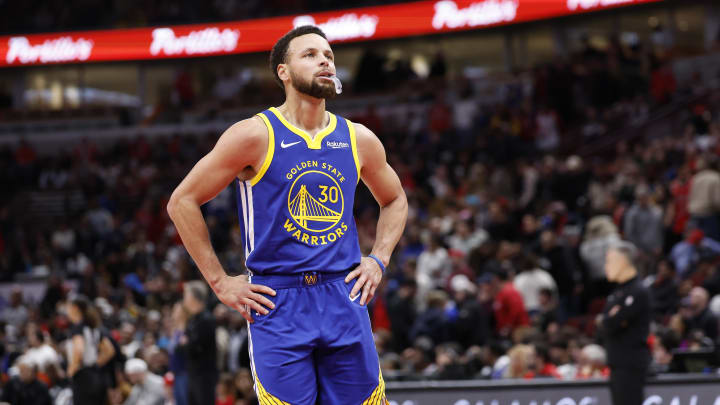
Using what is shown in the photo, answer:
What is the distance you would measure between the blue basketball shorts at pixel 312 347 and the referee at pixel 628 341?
3.91 m

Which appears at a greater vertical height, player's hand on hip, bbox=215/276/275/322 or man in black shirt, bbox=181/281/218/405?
player's hand on hip, bbox=215/276/275/322

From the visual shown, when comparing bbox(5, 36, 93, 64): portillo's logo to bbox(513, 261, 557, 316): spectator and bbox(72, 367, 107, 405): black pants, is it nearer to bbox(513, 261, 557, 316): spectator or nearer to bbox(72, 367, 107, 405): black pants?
bbox(513, 261, 557, 316): spectator

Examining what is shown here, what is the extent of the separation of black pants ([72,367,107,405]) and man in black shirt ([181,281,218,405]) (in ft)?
2.58

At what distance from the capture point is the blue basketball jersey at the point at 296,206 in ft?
13.4

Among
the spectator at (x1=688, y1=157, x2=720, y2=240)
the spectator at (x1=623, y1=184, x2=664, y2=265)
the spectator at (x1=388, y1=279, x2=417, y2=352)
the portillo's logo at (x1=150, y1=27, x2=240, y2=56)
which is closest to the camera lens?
the spectator at (x1=388, y1=279, x2=417, y2=352)

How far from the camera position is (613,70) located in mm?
18406

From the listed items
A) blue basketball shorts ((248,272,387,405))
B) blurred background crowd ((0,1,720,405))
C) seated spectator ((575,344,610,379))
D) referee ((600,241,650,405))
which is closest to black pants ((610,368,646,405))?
referee ((600,241,650,405))

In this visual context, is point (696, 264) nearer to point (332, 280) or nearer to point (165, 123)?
point (332, 280)

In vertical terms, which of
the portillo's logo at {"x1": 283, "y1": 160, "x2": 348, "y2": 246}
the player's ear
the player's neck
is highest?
the player's ear

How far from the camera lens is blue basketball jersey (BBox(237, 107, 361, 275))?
13.4ft

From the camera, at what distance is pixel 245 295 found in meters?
4.05

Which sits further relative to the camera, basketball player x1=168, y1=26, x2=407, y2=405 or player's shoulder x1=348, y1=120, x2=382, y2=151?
player's shoulder x1=348, y1=120, x2=382, y2=151

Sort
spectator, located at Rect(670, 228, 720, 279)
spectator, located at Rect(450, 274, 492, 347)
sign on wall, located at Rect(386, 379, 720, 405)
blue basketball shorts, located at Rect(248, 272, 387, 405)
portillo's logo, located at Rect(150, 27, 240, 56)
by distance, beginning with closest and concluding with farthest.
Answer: blue basketball shorts, located at Rect(248, 272, 387, 405), sign on wall, located at Rect(386, 379, 720, 405), spectator, located at Rect(450, 274, 492, 347), spectator, located at Rect(670, 228, 720, 279), portillo's logo, located at Rect(150, 27, 240, 56)

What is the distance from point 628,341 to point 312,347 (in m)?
4.18
